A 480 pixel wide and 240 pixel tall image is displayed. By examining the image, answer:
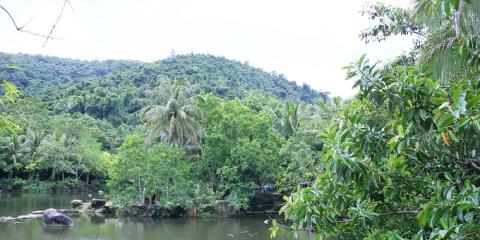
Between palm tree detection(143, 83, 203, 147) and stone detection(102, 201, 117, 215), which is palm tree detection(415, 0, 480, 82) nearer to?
palm tree detection(143, 83, 203, 147)

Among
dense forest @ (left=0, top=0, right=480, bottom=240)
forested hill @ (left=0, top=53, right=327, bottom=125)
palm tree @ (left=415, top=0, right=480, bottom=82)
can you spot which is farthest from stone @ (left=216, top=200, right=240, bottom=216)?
forested hill @ (left=0, top=53, right=327, bottom=125)

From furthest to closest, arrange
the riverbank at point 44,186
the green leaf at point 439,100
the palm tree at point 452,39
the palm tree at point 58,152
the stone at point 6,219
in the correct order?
the riverbank at point 44,186 < the palm tree at point 58,152 < the stone at point 6,219 < the palm tree at point 452,39 < the green leaf at point 439,100

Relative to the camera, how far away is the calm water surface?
14.5 metres

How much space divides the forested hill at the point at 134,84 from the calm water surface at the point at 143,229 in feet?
71.8

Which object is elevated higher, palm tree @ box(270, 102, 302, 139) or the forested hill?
the forested hill

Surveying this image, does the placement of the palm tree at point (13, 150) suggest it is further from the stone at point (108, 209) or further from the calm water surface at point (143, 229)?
the stone at point (108, 209)

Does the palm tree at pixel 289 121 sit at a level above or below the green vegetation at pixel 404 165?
above

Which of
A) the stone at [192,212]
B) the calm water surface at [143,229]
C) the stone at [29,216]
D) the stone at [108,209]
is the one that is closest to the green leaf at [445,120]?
the calm water surface at [143,229]

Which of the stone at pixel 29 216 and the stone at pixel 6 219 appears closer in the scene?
the stone at pixel 6 219

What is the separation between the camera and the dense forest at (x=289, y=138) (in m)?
2.26

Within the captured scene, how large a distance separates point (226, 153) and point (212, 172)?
1.18 m

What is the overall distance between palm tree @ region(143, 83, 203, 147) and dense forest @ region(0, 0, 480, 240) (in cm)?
7

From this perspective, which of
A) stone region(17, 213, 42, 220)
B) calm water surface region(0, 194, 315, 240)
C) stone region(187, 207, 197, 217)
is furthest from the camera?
stone region(187, 207, 197, 217)

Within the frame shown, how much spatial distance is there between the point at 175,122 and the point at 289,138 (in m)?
5.49
